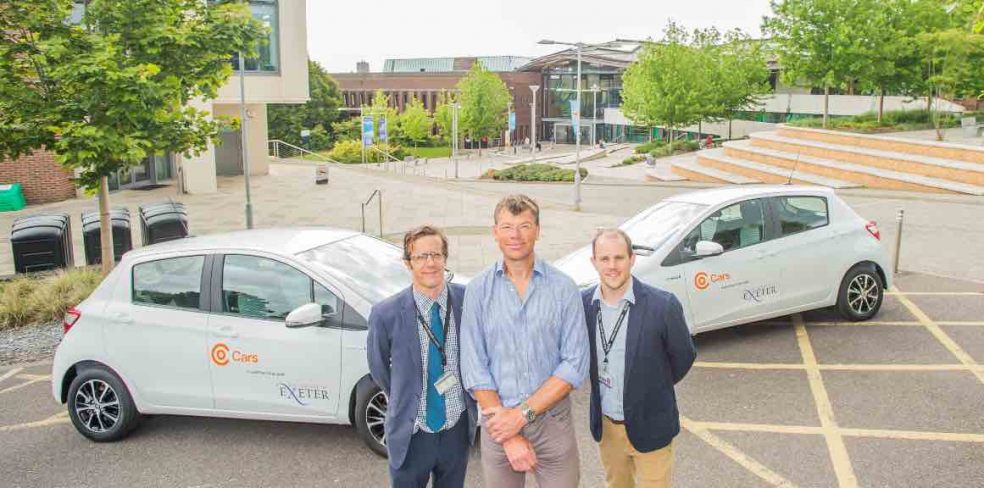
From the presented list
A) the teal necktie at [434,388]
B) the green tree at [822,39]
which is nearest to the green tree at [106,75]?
the teal necktie at [434,388]

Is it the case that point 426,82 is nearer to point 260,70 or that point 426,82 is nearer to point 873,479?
point 260,70

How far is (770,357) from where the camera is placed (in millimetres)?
8422

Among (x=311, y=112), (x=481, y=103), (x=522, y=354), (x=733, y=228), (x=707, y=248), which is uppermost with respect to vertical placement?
(x=481, y=103)

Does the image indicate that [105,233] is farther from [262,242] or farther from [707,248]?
[707,248]

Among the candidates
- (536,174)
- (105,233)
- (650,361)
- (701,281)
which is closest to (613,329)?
(650,361)

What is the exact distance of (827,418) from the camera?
670cm

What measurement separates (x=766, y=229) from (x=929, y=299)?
3637 millimetres

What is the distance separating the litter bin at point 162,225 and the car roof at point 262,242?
286 inches

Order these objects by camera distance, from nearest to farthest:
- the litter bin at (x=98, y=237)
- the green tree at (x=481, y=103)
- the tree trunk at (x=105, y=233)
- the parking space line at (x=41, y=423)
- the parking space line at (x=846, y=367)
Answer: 1. the parking space line at (x=41, y=423)
2. the parking space line at (x=846, y=367)
3. the tree trunk at (x=105, y=233)
4. the litter bin at (x=98, y=237)
5. the green tree at (x=481, y=103)

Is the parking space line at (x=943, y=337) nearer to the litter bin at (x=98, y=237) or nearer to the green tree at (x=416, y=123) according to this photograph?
the litter bin at (x=98, y=237)

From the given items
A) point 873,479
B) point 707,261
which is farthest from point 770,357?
point 873,479

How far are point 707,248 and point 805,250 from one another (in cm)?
158

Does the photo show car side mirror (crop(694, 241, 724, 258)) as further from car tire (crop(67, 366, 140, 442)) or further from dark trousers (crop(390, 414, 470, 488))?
car tire (crop(67, 366, 140, 442))

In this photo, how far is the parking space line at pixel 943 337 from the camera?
7984 mm
